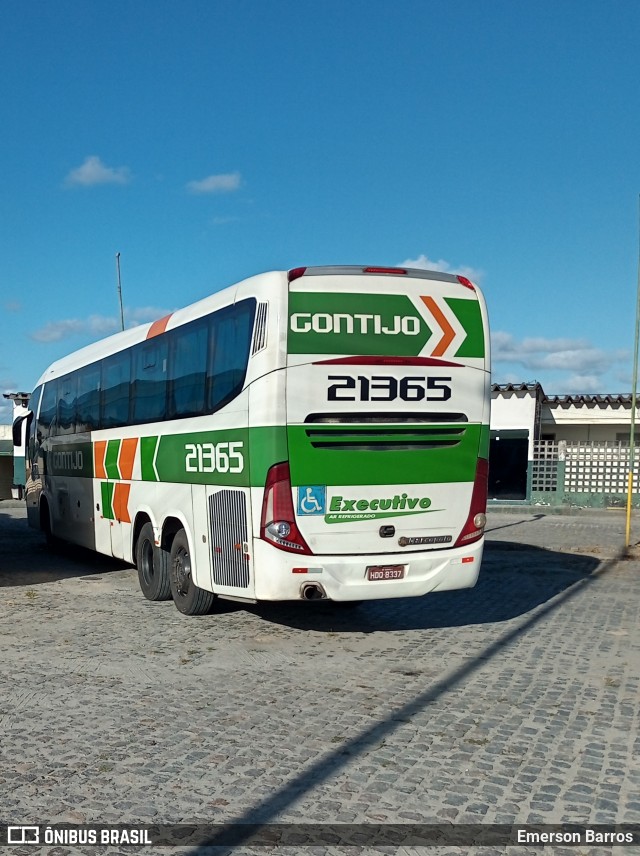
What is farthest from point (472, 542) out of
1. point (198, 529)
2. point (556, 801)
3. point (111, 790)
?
point (111, 790)

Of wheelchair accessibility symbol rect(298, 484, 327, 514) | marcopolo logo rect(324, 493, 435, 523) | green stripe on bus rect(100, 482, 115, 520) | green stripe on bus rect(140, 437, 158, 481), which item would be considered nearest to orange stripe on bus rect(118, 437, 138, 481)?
green stripe on bus rect(140, 437, 158, 481)

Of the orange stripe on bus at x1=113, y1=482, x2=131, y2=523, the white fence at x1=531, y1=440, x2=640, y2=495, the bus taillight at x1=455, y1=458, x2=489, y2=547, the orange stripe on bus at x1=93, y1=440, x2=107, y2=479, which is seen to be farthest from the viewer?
the white fence at x1=531, y1=440, x2=640, y2=495

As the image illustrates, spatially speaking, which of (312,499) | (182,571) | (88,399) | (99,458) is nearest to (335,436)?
(312,499)

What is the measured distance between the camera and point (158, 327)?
11062mm

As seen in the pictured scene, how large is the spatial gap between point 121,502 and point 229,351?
4.36 meters

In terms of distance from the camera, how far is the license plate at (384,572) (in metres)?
8.31

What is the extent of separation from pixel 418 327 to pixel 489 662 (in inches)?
131

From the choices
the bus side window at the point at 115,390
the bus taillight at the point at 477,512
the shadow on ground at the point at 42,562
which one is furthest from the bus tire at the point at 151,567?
the bus taillight at the point at 477,512

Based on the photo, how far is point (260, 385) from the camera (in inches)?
319

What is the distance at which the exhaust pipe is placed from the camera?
8115 mm

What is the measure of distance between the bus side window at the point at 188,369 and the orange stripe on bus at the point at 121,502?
7.18 feet

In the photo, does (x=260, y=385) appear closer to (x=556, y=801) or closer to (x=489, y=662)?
(x=489, y=662)

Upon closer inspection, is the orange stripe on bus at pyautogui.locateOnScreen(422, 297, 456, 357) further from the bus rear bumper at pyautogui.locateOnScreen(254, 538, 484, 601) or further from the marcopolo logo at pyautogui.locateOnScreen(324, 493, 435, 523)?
the bus rear bumper at pyautogui.locateOnScreen(254, 538, 484, 601)

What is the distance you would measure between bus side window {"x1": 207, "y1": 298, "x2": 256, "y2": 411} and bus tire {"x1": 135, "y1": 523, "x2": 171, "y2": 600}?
2.64m
